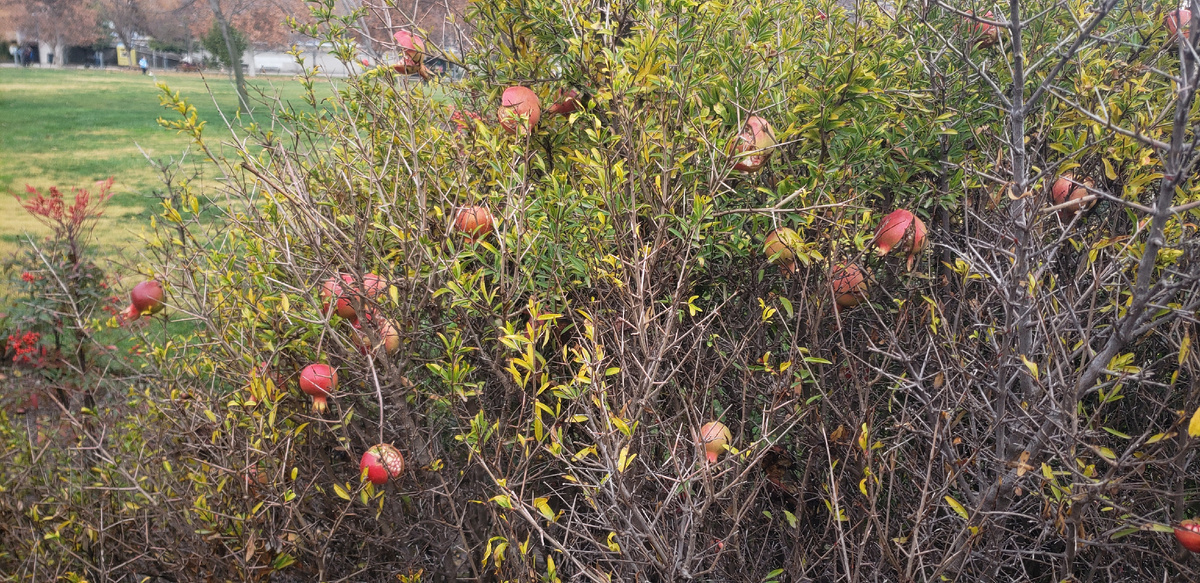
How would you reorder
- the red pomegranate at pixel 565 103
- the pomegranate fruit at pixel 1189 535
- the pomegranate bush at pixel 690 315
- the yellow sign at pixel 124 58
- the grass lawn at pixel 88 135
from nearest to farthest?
the pomegranate fruit at pixel 1189 535
the pomegranate bush at pixel 690 315
the red pomegranate at pixel 565 103
the grass lawn at pixel 88 135
the yellow sign at pixel 124 58

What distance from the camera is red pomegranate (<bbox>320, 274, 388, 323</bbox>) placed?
Answer: 6.79 ft

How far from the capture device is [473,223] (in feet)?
7.19

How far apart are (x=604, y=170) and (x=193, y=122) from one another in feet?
3.90

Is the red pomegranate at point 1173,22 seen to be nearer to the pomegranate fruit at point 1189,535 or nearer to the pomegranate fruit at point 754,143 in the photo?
the pomegranate fruit at point 754,143

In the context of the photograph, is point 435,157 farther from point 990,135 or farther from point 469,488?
point 990,135

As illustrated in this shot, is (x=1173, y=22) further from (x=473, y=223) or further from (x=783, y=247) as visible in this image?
(x=473, y=223)

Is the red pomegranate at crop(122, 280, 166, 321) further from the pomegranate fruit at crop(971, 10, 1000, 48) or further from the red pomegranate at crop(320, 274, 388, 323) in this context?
the pomegranate fruit at crop(971, 10, 1000, 48)

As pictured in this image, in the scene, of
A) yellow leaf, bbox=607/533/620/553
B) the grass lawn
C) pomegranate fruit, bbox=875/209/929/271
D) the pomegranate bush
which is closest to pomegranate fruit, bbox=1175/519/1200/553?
the pomegranate bush

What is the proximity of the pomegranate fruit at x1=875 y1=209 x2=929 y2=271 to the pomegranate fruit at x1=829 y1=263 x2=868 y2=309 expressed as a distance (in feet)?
0.30

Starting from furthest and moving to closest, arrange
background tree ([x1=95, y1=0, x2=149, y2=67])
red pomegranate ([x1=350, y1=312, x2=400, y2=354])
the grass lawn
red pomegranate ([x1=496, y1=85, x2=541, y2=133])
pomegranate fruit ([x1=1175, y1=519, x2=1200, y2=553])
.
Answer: the grass lawn < background tree ([x1=95, y1=0, x2=149, y2=67]) < red pomegranate ([x1=496, y1=85, x2=541, y2=133]) < red pomegranate ([x1=350, y1=312, x2=400, y2=354]) < pomegranate fruit ([x1=1175, y1=519, x2=1200, y2=553])

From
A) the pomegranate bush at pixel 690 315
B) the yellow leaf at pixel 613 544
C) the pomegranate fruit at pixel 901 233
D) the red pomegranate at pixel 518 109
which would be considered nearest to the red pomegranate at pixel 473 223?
the pomegranate bush at pixel 690 315

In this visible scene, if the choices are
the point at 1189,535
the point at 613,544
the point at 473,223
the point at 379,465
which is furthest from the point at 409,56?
the point at 1189,535

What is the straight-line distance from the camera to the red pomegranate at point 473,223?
2178mm

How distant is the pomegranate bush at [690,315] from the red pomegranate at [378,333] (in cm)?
1
